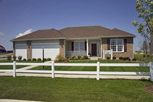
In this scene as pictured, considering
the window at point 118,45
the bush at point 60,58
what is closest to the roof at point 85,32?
the window at point 118,45

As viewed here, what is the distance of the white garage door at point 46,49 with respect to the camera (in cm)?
2942

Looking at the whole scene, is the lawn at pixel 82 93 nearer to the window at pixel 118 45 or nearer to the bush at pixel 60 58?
the bush at pixel 60 58

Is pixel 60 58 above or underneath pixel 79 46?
underneath

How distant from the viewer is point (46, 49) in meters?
29.8

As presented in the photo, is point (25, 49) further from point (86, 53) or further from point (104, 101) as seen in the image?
point (104, 101)

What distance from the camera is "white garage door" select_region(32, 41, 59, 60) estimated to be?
2942 centimetres

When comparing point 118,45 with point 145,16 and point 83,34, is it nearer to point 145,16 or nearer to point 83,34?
point 83,34

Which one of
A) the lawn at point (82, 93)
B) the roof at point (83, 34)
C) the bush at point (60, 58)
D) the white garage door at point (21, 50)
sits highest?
the roof at point (83, 34)

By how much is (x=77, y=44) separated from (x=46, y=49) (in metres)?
5.28

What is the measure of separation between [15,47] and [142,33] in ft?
82.7

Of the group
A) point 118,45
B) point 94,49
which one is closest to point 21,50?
point 94,49

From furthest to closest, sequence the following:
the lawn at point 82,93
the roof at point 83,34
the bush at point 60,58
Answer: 1. the roof at point 83,34
2. the bush at point 60,58
3. the lawn at point 82,93

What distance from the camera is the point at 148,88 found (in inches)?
365

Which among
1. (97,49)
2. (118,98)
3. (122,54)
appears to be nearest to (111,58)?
(122,54)
